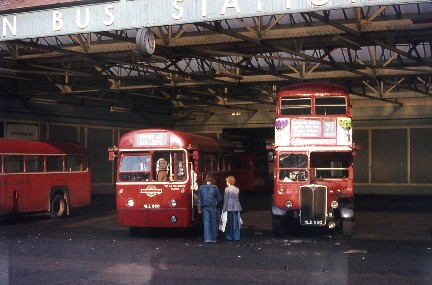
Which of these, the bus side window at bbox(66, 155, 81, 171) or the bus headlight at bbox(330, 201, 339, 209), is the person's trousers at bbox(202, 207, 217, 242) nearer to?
the bus headlight at bbox(330, 201, 339, 209)

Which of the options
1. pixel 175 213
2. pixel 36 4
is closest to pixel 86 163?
pixel 175 213

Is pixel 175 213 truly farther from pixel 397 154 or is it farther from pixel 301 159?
pixel 397 154

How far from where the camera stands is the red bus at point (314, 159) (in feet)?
56.2

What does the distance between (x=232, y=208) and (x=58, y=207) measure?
9.74 m

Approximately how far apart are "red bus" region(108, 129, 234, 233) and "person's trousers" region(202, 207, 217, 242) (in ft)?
3.27

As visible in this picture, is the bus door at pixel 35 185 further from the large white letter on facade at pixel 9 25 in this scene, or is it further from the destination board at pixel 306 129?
the destination board at pixel 306 129

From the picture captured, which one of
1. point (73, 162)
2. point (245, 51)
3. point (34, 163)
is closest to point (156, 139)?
point (245, 51)

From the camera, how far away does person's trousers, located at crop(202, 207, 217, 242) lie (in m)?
16.2

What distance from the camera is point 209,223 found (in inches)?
643

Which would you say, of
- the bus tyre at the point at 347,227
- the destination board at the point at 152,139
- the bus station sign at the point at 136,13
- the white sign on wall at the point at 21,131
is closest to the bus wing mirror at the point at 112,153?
the destination board at the point at 152,139

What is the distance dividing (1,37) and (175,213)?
6282 millimetres

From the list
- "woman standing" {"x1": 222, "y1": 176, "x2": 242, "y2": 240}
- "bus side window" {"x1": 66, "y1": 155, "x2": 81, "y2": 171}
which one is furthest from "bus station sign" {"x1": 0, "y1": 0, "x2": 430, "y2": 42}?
"bus side window" {"x1": 66, "y1": 155, "x2": 81, "y2": 171}

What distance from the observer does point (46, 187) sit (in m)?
22.8

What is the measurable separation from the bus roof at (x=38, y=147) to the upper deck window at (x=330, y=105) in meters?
10.2
